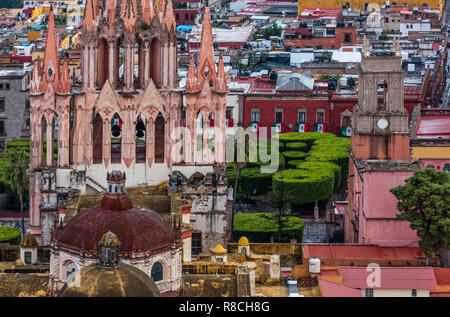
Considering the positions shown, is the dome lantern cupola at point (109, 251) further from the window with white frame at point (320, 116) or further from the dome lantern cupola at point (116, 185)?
the window with white frame at point (320, 116)

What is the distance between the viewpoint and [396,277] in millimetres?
75562

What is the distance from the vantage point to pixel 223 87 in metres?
86.2

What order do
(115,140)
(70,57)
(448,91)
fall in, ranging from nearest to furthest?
(115,140)
(70,57)
(448,91)

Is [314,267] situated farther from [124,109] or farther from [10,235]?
[10,235]

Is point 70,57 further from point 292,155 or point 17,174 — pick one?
point 17,174

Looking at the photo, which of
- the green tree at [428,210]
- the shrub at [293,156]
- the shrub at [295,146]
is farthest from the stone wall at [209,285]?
the shrub at [295,146]

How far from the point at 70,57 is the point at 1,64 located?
2288cm

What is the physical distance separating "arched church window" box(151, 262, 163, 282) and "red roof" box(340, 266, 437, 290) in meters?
12.8

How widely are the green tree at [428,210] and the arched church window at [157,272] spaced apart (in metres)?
21.0

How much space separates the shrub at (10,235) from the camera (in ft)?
322

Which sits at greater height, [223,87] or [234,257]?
[223,87]

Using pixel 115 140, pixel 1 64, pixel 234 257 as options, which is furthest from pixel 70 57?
pixel 234 257

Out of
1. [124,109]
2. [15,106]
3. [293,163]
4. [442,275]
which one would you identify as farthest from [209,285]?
[15,106]

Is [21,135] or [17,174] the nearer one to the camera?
[17,174]
